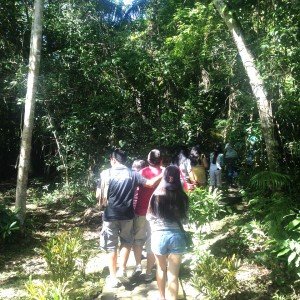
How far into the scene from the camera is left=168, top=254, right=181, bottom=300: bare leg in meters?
3.86

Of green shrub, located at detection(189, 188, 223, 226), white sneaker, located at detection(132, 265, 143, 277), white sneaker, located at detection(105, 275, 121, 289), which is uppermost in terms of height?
green shrub, located at detection(189, 188, 223, 226)

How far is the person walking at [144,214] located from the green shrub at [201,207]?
5.50 feet

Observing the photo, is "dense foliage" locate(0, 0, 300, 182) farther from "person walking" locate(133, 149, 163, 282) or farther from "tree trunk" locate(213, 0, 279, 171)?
"person walking" locate(133, 149, 163, 282)

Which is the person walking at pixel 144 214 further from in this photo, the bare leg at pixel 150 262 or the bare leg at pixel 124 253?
the bare leg at pixel 124 253

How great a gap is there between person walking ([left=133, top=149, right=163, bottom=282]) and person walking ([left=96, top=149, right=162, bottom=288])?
165 mm

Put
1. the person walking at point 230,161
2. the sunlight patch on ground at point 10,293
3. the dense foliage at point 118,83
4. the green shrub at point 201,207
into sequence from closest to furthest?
1. the sunlight patch on ground at point 10,293
2. the green shrub at point 201,207
3. the person walking at point 230,161
4. the dense foliage at point 118,83

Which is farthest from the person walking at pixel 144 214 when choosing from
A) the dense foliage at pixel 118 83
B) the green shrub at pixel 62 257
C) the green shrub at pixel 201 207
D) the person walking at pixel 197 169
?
the dense foliage at pixel 118 83

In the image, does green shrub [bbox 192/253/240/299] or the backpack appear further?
the backpack

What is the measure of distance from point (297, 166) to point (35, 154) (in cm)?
1313

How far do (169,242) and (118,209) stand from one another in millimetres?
919

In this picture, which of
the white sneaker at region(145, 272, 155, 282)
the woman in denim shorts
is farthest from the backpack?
the white sneaker at region(145, 272, 155, 282)

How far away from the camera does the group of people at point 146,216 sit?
3.88m

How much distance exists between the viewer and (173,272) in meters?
3.89

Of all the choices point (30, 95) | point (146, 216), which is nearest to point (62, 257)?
point (146, 216)
